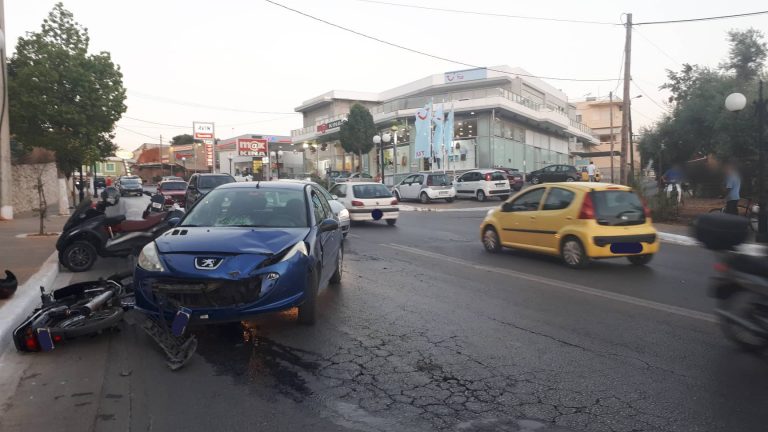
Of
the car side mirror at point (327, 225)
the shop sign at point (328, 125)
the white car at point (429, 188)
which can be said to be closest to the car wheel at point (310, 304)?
the car side mirror at point (327, 225)

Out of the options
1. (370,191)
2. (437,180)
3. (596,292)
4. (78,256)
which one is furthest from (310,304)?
(437,180)

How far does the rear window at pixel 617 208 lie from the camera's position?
8992 millimetres

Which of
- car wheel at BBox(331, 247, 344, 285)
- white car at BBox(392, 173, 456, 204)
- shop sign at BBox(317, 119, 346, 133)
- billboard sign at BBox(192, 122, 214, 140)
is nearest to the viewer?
car wheel at BBox(331, 247, 344, 285)

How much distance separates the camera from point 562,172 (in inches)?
1377

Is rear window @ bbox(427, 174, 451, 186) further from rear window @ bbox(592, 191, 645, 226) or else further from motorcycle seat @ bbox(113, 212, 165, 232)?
motorcycle seat @ bbox(113, 212, 165, 232)

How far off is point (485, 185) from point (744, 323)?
24401 millimetres

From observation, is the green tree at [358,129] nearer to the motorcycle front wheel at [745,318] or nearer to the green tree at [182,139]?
the motorcycle front wheel at [745,318]

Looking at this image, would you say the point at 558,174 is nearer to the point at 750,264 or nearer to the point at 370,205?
the point at 370,205

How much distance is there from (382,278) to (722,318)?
4729 mm

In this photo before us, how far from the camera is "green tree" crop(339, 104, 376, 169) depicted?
148 feet

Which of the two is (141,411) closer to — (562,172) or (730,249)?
(730,249)

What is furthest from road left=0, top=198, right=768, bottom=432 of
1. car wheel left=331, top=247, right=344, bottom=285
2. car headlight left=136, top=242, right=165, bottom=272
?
car headlight left=136, top=242, right=165, bottom=272

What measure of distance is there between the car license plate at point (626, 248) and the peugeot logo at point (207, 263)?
6.61 m

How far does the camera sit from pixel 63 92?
19.2 metres
